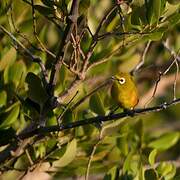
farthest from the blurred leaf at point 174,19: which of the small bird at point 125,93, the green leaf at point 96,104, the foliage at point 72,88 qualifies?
the green leaf at point 96,104

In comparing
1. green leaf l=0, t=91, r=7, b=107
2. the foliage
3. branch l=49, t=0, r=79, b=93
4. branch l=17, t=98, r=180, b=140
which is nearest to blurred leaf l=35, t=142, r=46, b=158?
the foliage

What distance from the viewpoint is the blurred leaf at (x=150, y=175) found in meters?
1.46

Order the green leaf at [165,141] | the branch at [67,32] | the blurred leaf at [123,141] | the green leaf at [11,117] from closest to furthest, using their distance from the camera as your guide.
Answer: the branch at [67,32] < the green leaf at [11,117] < the blurred leaf at [123,141] < the green leaf at [165,141]

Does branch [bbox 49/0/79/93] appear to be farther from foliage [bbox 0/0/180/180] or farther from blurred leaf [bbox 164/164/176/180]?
blurred leaf [bbox 164/164/176/180]

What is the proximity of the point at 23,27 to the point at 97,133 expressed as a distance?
11.6 inches

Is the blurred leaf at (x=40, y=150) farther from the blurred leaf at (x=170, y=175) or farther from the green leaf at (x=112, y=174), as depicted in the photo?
the blurred leaf at (x=170, y=175)

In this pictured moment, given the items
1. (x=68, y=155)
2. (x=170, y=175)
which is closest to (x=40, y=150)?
(x=68, y=155)

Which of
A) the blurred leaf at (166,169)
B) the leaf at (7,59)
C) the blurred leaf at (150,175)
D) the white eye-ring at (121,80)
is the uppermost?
the leaf at (7,59)

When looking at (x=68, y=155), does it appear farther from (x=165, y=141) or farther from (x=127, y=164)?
(x=165, y=141)

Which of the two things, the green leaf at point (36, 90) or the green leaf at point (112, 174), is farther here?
the green leaf at point (112, 174)

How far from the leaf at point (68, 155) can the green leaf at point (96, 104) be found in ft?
0.26

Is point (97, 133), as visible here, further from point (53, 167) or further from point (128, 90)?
point (128, 90)

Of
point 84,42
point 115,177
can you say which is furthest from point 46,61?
point 115,177

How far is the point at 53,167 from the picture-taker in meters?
1.54
